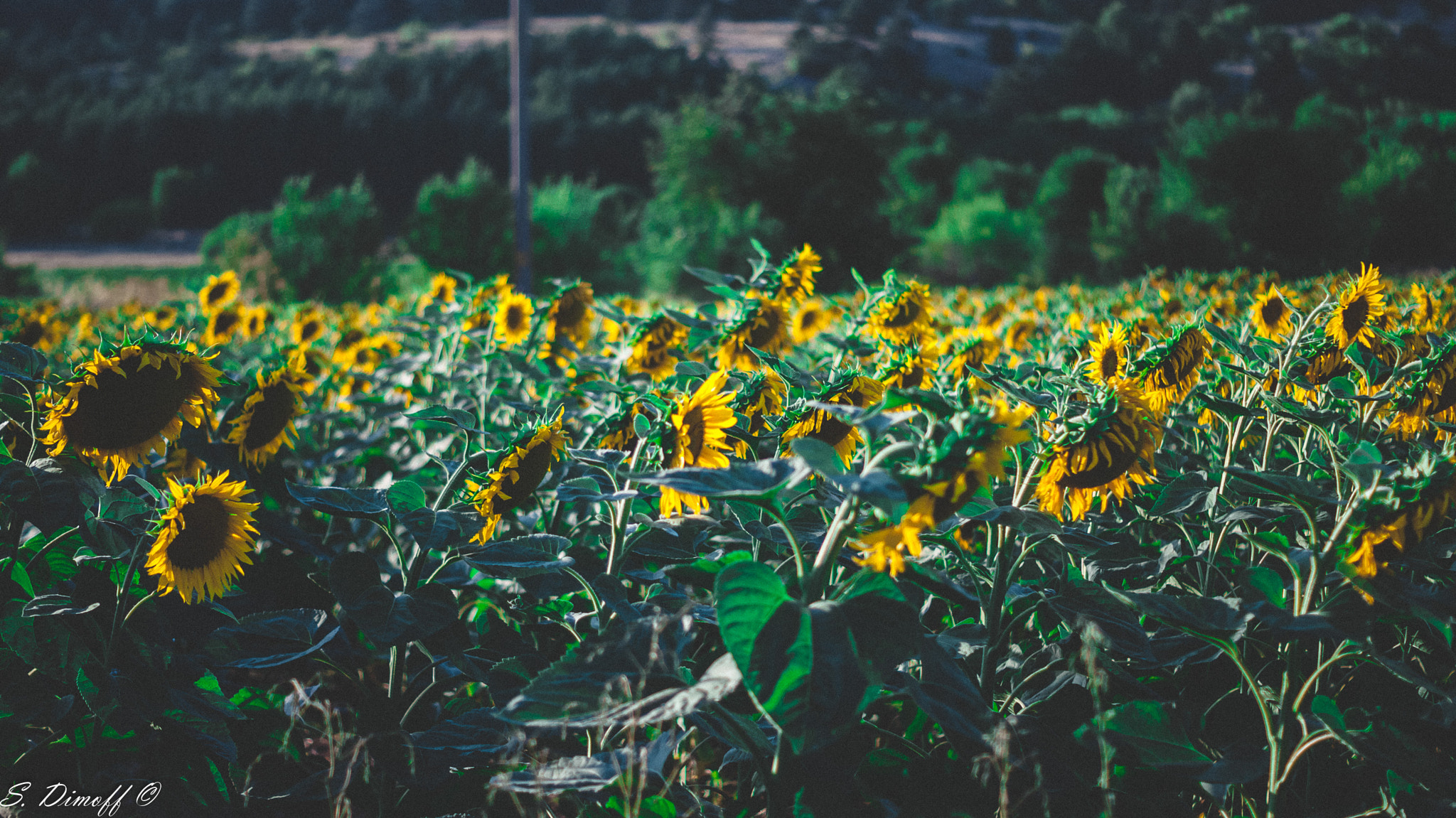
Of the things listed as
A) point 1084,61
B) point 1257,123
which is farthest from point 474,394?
point 1084,61

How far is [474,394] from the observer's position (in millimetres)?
2723

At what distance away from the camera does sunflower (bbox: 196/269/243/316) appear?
358 cm

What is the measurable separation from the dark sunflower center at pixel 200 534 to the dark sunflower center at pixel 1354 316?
2.08 metres

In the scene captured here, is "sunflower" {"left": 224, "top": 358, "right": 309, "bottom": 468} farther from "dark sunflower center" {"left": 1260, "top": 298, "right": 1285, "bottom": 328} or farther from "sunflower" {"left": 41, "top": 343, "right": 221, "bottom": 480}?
"dark sunflower center" {"left": 1260, "top": 298, "right": 1285, "bottom": 328}

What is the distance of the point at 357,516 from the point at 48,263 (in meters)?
32.8

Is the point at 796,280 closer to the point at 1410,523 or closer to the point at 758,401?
the point at 758,401

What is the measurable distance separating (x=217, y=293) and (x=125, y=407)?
8.46 feet

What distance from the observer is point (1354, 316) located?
1.75 m

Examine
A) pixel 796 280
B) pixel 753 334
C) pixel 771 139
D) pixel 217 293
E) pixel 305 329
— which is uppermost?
pixel 796 280

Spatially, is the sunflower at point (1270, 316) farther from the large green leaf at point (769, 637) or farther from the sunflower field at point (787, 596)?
the large green leaf at point (769, 637)

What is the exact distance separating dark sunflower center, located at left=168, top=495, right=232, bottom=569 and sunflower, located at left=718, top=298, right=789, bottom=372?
36.0 inches

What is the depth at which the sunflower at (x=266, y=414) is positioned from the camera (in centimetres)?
181

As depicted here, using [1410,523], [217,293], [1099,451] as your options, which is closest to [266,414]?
[1099,451]

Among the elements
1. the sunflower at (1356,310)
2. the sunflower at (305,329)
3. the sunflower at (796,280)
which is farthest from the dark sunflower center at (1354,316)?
the sunflower at (305,329)
